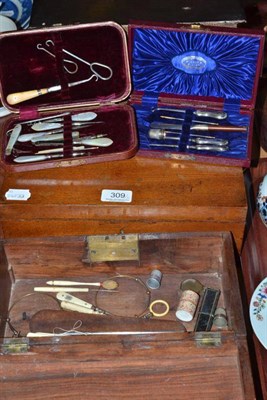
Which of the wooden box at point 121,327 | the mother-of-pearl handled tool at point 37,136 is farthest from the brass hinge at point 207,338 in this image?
the mother-of-pearl handled tool at point 37,136

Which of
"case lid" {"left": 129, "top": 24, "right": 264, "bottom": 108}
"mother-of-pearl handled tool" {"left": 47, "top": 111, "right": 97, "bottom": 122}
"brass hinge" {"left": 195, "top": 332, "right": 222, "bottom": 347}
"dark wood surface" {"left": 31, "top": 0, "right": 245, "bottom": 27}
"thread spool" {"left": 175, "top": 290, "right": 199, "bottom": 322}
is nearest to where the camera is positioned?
"brass hinge" {"left": 195, "top": 332, "right": 222, "bottom": 347}

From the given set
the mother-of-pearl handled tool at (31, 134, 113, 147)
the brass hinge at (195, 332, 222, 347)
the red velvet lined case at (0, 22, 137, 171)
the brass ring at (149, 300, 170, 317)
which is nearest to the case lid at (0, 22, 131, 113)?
the red velvet lined case at (0, 22, 137, 171)

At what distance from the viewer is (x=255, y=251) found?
1.42m

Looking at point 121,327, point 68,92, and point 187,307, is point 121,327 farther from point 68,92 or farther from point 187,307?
point 68,92

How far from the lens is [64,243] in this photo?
136 cm

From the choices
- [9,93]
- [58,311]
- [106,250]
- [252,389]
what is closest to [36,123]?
[9,93]

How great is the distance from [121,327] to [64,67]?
0.70 meters

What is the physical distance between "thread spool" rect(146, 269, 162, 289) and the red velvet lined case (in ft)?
0.96

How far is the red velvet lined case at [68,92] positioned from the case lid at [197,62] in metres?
0.05

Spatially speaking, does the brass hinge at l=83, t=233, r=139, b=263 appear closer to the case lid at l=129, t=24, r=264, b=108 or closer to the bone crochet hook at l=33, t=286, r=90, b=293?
the bone crochet hook at l=33, t=286, r=90, b=293

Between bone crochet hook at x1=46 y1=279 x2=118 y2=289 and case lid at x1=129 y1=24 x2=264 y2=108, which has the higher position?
case lid at x1=129 y1=24 x2=264 y2=108

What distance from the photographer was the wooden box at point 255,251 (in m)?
1.25

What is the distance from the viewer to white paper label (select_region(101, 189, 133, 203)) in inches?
53.8

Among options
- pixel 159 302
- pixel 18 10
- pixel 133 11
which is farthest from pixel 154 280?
pixel 18 10
